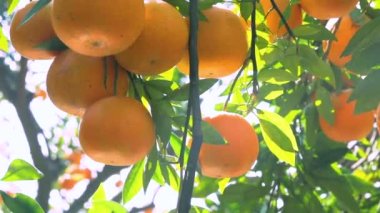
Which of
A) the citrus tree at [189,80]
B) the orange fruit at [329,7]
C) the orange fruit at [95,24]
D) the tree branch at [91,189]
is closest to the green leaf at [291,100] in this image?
the citrus tree at [189,80]

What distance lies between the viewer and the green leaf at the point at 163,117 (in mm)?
1123

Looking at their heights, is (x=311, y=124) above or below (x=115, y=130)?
below

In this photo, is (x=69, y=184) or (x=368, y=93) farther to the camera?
(x=69, y=184)

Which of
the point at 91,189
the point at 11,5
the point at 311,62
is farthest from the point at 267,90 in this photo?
the point at 91,189

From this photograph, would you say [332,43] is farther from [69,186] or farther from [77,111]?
[69,186]

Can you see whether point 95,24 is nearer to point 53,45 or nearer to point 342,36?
point 53,45

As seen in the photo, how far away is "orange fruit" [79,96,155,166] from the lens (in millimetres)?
1042

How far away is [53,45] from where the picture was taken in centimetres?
109

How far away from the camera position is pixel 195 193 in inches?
71.6

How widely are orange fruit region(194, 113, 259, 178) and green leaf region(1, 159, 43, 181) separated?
10.9 inches

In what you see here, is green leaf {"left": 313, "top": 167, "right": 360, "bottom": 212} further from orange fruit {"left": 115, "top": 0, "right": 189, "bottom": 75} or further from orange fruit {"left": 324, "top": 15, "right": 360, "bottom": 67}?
orange fruit {"left": 115, "top": 0, "right": 189, "bottom": 75}

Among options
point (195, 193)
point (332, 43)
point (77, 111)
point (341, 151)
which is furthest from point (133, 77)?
point (341, 151)

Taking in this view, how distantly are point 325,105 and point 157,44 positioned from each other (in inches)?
27.9

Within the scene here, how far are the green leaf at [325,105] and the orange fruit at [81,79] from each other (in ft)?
2.17
